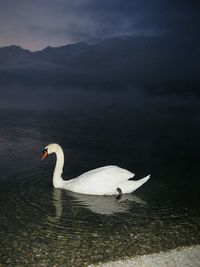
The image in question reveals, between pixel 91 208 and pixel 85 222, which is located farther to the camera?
pixel 91 208

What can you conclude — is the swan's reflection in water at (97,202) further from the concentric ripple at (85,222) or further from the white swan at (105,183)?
the white swan at (105,183)

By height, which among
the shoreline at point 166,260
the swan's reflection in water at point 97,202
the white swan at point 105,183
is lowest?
the shoreline at point 166,260

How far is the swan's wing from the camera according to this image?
12.2 m

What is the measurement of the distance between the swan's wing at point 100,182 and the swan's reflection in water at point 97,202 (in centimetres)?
21

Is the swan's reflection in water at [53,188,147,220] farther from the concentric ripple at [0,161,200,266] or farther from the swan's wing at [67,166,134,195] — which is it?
the swan's wing at [67,166,134,195]

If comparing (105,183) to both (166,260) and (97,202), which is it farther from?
(166,260)

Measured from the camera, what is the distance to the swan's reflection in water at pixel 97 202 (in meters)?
11.1

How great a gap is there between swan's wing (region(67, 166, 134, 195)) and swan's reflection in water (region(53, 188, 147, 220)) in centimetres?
21

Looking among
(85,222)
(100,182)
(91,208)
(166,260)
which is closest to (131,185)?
(100,182)

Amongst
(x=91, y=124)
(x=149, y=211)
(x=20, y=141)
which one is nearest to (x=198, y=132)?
(x=91, y=124)

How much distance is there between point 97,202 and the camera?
1187 cm

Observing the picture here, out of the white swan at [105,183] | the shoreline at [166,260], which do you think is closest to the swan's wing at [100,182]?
the white swan at [105,183]

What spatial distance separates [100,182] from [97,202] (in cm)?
64

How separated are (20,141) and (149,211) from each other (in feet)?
35.8
